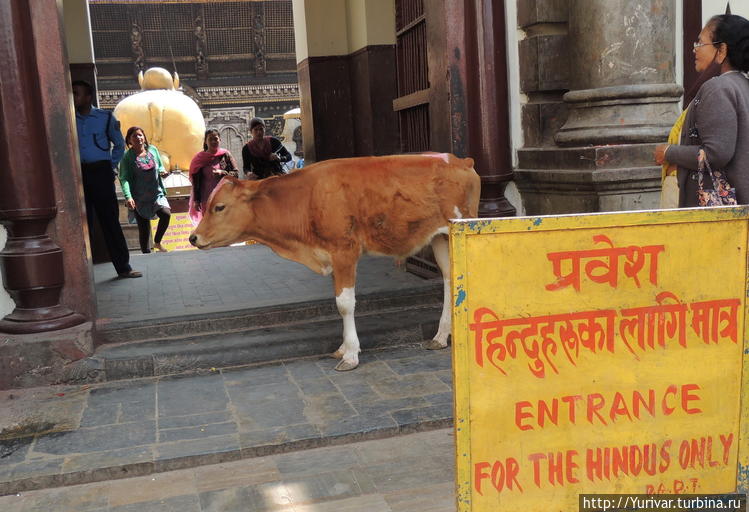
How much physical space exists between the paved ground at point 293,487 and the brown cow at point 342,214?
147 cm

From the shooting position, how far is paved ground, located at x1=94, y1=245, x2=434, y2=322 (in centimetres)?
673

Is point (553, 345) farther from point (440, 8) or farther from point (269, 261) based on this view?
point (269, 261)

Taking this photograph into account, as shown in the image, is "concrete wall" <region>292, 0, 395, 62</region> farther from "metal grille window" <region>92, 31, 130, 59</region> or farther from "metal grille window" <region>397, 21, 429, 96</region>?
"metal grille window" <region>92, 31, 130, 59</region>

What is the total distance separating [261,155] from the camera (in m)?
10.1

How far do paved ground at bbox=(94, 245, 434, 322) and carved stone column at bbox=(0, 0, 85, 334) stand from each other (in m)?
0.67

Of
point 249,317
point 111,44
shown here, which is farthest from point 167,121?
point 249,317

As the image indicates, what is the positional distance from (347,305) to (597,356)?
299 centimetres

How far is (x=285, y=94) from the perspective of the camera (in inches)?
1084

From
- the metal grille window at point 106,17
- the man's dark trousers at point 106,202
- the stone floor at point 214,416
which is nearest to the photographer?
the stone floor at point 214,416

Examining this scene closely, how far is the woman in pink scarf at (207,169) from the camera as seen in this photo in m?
10.1

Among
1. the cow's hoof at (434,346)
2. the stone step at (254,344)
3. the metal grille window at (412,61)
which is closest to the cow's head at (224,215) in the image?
the stone step at (254,344)

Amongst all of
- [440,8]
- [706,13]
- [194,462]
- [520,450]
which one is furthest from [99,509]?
[706,13]

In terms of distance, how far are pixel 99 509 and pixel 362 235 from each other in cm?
266

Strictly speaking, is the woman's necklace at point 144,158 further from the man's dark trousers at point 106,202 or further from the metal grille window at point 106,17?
the metal grille window at point 106,17
